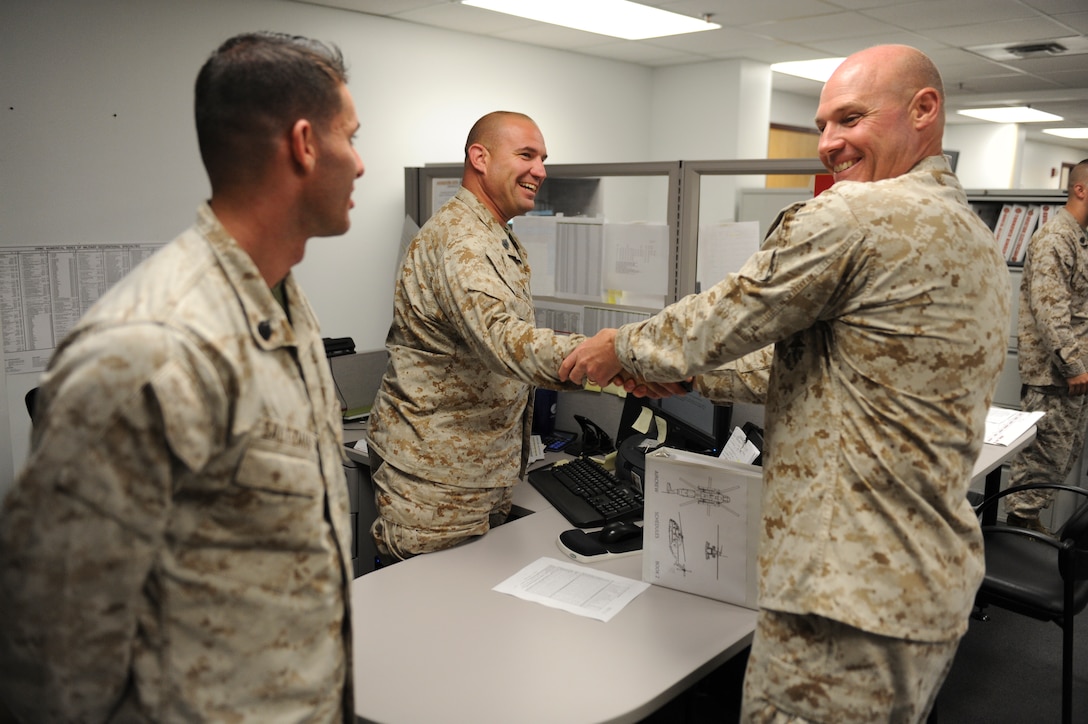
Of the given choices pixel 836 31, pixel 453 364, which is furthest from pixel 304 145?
pixel 836 31

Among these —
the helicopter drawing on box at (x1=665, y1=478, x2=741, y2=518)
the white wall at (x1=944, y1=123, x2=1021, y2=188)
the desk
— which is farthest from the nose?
the white wall at (x1=944, y1=123, x2=1021, y2=188)

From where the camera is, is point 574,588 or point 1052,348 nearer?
point 574,588

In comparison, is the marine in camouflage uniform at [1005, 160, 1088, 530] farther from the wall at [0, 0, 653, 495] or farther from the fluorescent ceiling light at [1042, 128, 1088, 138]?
the fluorescent ceiling light at [1042, 128, 1088, 138]

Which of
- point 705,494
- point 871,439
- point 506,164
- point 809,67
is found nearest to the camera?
point 871,439

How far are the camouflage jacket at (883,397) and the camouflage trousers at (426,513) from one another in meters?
0.88

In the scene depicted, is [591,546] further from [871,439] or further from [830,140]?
[830,140]

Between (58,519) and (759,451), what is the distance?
1752 millimetres

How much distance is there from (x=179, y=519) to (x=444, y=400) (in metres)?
1.18

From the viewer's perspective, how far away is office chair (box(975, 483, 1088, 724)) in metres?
2.21

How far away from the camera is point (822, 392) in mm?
1248

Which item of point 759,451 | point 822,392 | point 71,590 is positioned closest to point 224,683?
point 71,590

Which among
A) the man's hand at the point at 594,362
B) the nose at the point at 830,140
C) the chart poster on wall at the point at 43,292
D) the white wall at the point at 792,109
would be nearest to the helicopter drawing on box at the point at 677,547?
the man's hand at the point at 594,362

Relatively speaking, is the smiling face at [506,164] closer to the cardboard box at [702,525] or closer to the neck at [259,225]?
the cardboard box at [702,525]

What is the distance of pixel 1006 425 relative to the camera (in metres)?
2.89
